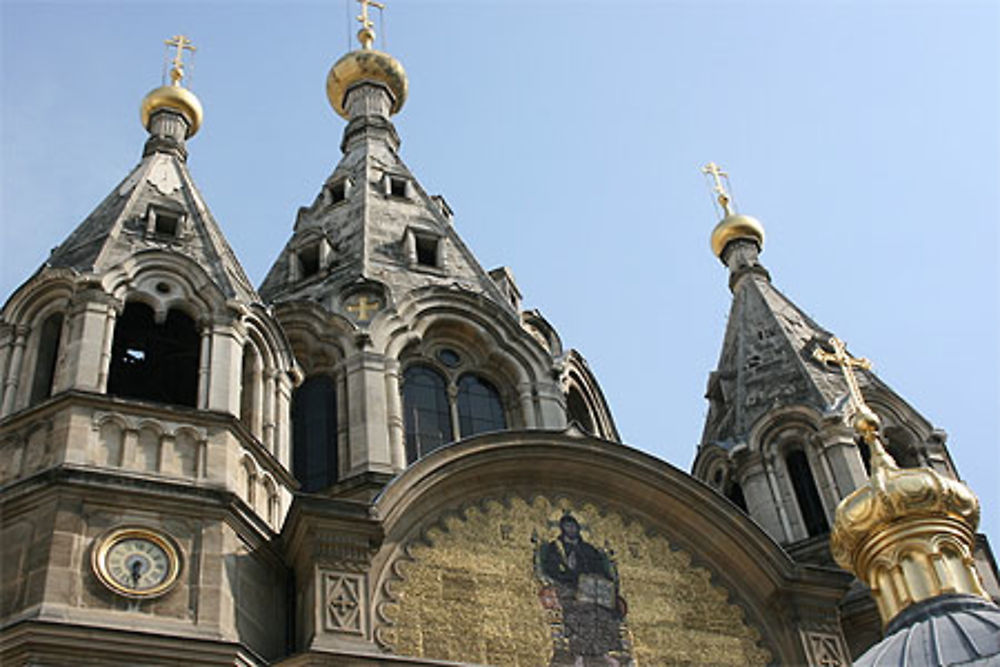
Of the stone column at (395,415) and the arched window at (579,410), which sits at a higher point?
the arched window at (579,410)

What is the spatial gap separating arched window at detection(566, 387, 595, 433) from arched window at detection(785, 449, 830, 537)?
3074mm

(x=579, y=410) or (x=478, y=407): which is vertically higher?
(x=579, y=410)

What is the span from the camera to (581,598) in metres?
15.7

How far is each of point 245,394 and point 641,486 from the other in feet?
15.9

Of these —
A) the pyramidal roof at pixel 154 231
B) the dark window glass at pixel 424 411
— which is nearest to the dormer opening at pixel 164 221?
the pyramidal roof at pixel 154 231

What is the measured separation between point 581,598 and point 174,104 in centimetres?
1200

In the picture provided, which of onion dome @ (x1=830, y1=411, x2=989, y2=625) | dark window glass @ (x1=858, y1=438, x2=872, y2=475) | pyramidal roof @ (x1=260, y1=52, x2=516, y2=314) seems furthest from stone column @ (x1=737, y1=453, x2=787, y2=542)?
pyramidal roof @ (x1=260, y1=52, x2=516, y2=314)

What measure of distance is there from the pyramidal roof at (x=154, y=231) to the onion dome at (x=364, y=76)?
9091 mm

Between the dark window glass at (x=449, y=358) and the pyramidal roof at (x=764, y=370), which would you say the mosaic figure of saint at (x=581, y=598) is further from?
the pyramidal roof at (x=764, y=370)

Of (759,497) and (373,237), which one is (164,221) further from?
(759,497)

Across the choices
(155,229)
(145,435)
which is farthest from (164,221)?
(145,435)

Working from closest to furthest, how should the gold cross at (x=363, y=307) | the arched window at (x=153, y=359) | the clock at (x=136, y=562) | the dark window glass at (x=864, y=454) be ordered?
the clock at (x=136, y=562)
the arched window at (x=153, y=359)
the gold cross at (x=363, y=307)
the dark window glass at (x=864, y=454)

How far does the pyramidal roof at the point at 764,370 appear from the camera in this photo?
22.3 meters

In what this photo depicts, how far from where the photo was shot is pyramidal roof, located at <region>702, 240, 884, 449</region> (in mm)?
22281
